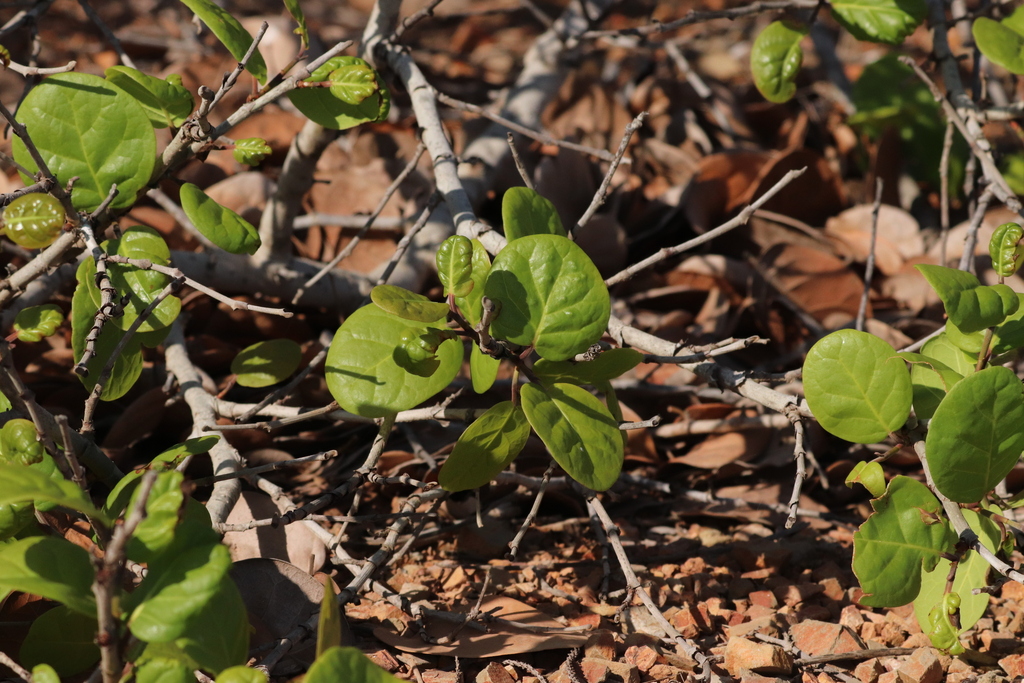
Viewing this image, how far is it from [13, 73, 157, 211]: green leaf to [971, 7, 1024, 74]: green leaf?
147 cm

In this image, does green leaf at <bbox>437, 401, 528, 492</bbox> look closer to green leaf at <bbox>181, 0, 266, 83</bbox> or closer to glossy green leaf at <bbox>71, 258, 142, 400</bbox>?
glossy green leaf at <bbox>71, 258, 142, 400</bbox>

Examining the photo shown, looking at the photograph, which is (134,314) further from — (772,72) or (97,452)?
(772,72)

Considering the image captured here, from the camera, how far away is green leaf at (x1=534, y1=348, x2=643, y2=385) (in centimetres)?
111

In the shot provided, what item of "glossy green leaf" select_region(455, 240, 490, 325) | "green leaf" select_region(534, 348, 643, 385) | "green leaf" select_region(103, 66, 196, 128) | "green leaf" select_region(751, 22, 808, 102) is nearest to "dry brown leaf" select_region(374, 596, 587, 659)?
"green leaf" select_region(534, 348, 643, 385)

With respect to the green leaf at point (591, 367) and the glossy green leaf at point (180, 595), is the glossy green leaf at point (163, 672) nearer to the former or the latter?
the glossy green leaf at point (180, 595)

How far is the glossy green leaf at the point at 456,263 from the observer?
3.07 ft

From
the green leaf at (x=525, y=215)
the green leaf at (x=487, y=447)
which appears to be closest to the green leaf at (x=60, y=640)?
the green leaf at (x=487, y=447)

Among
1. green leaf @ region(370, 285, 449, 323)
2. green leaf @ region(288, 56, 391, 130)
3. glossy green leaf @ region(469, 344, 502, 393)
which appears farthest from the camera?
green leaf @ region(288, 56, 391, 130)

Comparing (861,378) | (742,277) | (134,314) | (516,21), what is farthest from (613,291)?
(516,21)

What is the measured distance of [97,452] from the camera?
48.3 inches

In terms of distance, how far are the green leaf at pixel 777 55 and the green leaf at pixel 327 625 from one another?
137cm

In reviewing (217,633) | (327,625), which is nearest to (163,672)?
(217,633)

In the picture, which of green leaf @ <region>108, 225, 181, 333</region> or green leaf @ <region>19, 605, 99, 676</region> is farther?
green leaf @ <region>108, 225, 181, 333</region>

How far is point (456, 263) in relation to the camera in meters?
0.94
